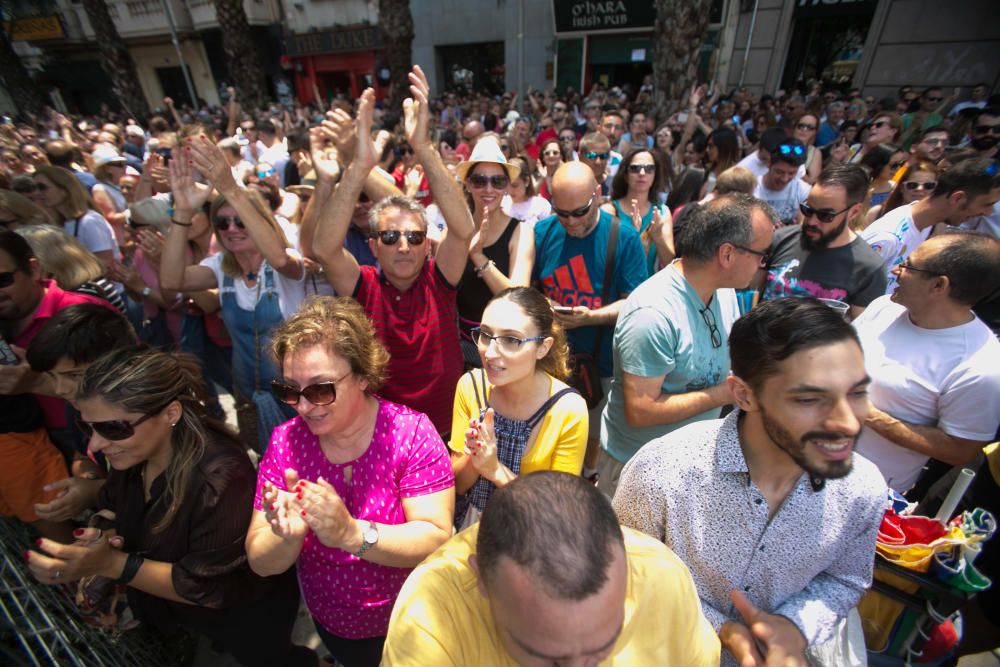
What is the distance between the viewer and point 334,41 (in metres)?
23.6

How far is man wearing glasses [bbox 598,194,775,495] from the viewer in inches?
78.5

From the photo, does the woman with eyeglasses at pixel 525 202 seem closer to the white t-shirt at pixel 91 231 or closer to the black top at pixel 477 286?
the black top at pixel 477 286

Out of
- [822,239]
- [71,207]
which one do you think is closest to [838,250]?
[822,239]

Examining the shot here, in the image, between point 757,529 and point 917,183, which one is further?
point 917,183

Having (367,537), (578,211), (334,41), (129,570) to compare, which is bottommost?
(129,570)

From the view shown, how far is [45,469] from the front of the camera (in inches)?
97.0

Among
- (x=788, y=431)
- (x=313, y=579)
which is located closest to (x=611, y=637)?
(x=788, y=431)

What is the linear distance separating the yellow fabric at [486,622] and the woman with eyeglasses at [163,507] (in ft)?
3.28

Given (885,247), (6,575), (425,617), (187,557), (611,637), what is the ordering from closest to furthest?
(611,637) < (425,617) < (187,557) < (6,575) < (885,247)

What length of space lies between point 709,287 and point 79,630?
303cm

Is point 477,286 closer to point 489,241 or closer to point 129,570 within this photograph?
point 489,241

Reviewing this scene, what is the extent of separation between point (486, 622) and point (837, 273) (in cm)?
309

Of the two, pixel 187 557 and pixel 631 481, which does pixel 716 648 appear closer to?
pixel 631 481

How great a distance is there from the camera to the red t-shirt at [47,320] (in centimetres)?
247
